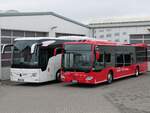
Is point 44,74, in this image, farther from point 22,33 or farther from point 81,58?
point 22,33

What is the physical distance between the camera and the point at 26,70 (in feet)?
59.1

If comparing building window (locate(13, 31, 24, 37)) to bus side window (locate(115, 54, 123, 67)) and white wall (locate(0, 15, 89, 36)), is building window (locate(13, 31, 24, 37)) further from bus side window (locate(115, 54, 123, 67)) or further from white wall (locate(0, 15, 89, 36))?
bus side window (locate(115, 54, 123, 67))

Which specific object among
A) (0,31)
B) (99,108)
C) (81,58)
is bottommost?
(99,108)

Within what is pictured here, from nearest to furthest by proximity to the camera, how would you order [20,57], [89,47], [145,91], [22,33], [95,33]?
[145,91], [89,47], [20,57], [22,33], [95,33]

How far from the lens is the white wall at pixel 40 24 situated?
72.4 feet

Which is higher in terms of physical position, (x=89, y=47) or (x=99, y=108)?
(x=89, y=47)

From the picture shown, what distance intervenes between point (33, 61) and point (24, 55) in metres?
0.67

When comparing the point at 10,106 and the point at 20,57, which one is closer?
the point at 10,106

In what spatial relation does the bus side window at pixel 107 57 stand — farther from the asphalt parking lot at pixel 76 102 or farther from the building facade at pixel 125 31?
the building facade at pixel 125 31

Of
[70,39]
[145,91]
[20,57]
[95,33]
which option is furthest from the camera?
[95,33]

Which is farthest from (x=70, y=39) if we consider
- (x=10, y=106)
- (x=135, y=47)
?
(x=10, y=106)

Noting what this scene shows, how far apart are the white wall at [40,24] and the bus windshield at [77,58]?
5899 mm

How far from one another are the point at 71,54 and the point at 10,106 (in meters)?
6.73

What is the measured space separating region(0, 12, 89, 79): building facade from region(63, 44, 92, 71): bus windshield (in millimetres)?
5742
